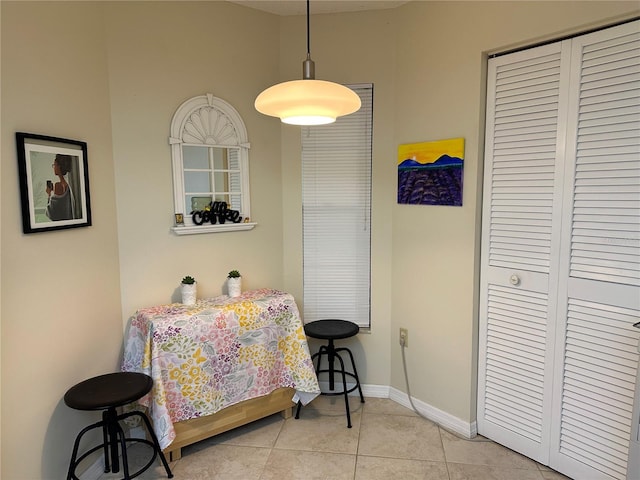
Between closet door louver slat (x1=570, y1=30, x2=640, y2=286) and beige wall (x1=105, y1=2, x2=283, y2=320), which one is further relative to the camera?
beige wall (x1=105, y1=2, x2=283, y2=320)

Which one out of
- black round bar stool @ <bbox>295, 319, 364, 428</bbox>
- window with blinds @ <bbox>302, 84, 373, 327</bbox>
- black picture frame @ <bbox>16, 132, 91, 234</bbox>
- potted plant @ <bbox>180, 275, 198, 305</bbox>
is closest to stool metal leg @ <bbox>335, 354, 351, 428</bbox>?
black round bar stool @ <bbox>295, 319, 364, 428</bbox>

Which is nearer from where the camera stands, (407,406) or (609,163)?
(609,163)

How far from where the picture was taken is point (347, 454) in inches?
94.1

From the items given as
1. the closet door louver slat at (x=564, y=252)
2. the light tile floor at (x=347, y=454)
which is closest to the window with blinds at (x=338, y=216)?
the light tile floor at (x=347, y=454)

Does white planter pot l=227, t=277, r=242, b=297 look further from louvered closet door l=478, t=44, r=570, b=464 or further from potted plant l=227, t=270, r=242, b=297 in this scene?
louvered closet door l=478, t=44, r=570, b=464

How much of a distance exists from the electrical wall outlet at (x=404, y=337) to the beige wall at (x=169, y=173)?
Result: 4 centimetres

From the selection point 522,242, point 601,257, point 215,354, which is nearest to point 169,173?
point 215,354

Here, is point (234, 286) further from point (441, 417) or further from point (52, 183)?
point (441, 417)

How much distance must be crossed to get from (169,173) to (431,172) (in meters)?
1.59

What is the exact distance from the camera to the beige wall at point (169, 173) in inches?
70.7

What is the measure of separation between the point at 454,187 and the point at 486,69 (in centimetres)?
67

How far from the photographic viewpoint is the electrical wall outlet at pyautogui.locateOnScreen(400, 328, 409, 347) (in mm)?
2869

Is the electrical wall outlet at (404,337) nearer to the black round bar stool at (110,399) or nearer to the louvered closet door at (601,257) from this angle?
the louvered closet door at (601,257)

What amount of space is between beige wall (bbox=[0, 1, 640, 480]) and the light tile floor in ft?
0.80
